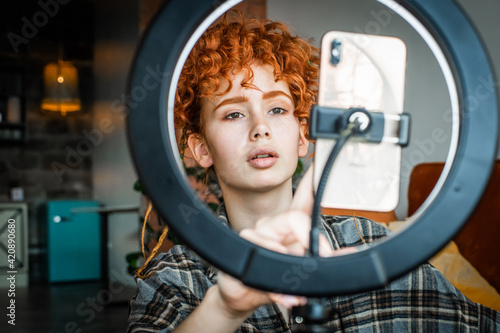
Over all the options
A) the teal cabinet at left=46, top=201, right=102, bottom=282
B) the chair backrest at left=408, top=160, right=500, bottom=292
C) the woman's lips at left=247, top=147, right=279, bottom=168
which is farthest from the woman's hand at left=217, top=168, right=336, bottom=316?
the teal cabinet at left=46, top=201, right=102, bottom=282

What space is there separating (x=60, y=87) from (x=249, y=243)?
4380 mm

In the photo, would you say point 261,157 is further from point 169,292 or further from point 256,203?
point 169,292

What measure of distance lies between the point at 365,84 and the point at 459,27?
7 cm

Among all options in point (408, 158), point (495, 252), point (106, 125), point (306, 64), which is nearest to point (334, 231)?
point (306, 64)

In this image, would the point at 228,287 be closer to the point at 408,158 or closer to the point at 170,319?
the point at 170,319

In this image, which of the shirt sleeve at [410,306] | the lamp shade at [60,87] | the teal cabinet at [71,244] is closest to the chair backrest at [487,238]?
the shirt sleeve at [410,306]

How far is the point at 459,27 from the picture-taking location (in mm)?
298

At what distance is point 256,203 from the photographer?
728 millimetres

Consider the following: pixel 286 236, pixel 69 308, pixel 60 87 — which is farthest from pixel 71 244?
pixel 286 236

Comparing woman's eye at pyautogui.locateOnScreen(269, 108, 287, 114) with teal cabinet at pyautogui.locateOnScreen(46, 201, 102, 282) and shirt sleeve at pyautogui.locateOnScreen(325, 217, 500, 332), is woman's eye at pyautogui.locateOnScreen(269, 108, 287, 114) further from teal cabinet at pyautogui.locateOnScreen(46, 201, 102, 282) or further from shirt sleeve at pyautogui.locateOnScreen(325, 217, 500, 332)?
teal cabinet at pyautogui.locateOnScreen(46, 201, 102, 282)

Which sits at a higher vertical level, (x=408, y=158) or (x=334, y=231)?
(x=408, y=158)

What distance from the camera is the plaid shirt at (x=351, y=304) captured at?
771 millimetres

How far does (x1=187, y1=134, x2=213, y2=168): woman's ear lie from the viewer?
2.73 feet

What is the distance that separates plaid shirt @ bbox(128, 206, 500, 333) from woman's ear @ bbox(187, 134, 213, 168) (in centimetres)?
9
